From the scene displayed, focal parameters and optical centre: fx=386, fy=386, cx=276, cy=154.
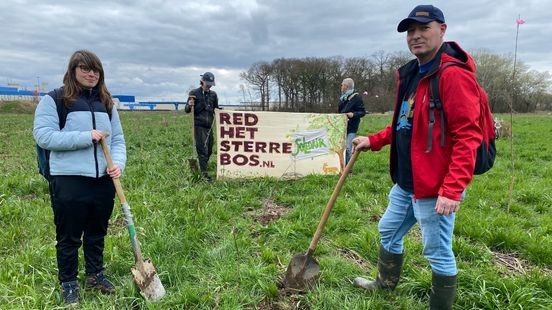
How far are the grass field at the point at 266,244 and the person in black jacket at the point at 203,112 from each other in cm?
57

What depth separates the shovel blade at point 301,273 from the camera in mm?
3467

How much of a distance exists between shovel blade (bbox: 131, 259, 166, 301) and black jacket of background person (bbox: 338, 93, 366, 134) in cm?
615

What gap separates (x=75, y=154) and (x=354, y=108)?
21.1ft

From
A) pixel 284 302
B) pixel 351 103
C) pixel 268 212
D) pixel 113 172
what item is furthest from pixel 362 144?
pixel 351 103

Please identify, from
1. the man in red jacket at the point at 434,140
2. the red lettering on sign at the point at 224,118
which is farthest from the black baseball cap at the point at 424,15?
the red lettering on sign at the point at 224,118

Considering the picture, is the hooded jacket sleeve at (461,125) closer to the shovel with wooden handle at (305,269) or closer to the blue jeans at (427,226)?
the blue jeans at (427,226)

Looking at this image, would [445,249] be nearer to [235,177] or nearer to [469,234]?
[469,234]

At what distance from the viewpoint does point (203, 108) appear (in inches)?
311

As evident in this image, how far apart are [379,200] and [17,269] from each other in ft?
16.4

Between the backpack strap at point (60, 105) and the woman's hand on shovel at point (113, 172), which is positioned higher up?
the backpack strap at point (60, 105)

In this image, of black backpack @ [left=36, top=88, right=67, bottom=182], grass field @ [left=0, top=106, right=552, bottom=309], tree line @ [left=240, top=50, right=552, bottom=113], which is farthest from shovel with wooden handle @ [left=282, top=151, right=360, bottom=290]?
tree line @ [left=240, top=50, right=552, bottom=113]

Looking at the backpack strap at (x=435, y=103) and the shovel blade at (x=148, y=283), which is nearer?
the backpack strap at (x=435, y=103)

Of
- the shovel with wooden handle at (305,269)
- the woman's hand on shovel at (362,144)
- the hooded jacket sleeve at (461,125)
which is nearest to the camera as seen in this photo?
the hooded jacket sleeve at (461,125)

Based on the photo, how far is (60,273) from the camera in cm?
328
